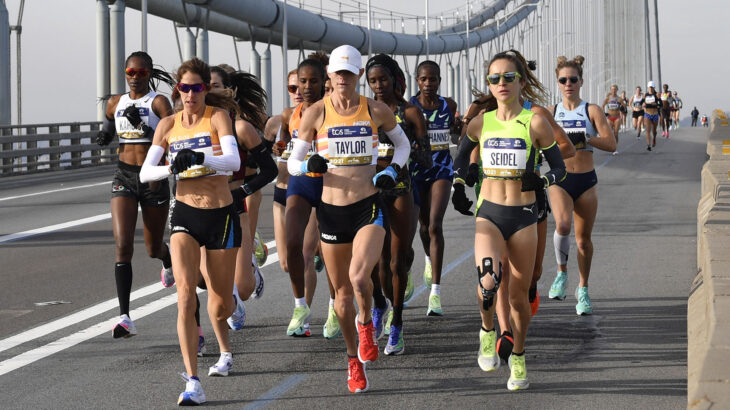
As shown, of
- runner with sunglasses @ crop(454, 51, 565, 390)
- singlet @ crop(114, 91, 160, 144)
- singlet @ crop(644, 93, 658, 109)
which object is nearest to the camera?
runner with sunglasses @ crop(454, 51, 565, 390)

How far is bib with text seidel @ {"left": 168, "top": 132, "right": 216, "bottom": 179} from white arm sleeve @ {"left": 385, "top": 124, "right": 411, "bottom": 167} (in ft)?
3.79

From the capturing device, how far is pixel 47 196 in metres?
22.4

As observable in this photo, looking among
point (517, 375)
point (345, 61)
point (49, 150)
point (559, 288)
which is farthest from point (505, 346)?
point (49, 150)

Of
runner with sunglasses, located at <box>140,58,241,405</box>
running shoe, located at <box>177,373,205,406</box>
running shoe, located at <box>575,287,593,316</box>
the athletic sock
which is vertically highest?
runner with sunglasses, located at <box>140,58,241,405</box>

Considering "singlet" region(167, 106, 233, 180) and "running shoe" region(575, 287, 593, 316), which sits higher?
"singlet" region(167, 106, 233, 180)

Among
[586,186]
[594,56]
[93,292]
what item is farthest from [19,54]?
[594,56]

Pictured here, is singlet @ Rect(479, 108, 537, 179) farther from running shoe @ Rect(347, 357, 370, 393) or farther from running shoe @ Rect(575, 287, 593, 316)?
running shoe @ Rect(575, 287, 593, 316)

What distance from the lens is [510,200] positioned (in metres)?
7.09

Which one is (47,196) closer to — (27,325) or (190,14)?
(27,325)

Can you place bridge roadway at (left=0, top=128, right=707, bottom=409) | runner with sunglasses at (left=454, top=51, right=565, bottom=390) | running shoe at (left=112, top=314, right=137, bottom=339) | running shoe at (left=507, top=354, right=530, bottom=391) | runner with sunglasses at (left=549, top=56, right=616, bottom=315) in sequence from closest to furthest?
bridge roadway at (left=0, top=128, right=707, bottom=409) < running shoe at (left=507, top=354, right=530, bottom=391) < runner with sunglasses at (left=454, top=51, right=565, bottom=390) < running shoe at (left=112, top=314, right=137, bottom=339) < runner with sunglasses at (left=549, top=56, right=616, bottom=315)

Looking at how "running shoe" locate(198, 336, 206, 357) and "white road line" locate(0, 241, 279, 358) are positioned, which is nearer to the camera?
"running shoe" locate(198, 336, 206, 357)

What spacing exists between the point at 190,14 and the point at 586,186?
1713 inches

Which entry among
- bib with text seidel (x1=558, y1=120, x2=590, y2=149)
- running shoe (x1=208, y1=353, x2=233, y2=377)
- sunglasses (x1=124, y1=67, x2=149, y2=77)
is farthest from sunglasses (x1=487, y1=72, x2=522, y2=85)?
sunglasses (x1=124, y1=67, x2=149, y2=77)

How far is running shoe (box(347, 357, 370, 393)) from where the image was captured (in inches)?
265
